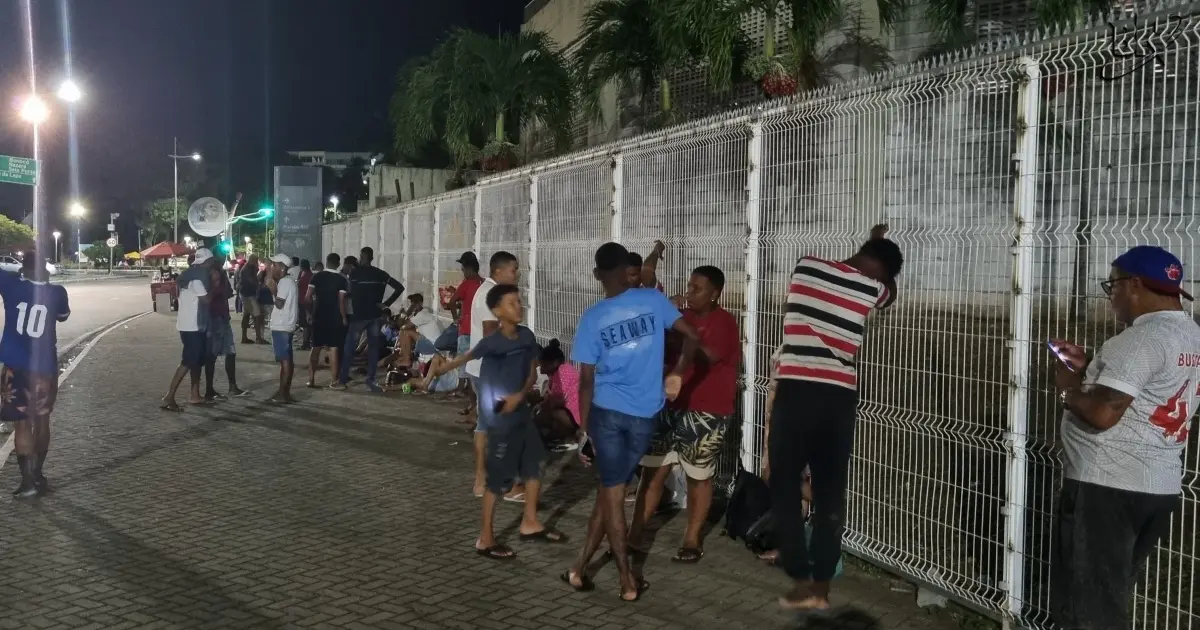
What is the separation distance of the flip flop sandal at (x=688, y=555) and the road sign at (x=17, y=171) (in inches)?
737

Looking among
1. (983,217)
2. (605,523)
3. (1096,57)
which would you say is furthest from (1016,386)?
(605,523)

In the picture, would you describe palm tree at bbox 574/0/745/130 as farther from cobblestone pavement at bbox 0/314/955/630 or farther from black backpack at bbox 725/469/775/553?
black backpack at bbox 725/469/775/553

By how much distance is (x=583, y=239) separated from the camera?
9195mm

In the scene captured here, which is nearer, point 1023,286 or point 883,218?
point 1023,286

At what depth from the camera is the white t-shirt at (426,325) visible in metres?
12.4

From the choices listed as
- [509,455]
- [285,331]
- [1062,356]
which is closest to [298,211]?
[285,331]

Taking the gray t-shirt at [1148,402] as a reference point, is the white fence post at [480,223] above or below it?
above

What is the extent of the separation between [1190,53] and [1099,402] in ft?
4.80

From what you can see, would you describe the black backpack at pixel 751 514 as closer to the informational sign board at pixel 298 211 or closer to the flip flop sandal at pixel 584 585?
the flip flop sandal at pixel 584 585

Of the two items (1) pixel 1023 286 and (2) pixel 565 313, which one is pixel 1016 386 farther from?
(2) pixel 565 313

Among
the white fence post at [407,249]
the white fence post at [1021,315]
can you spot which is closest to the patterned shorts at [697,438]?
the white fence post at [1021,315]

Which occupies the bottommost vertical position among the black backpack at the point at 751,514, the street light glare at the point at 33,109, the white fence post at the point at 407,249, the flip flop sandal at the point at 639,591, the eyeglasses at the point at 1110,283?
the flip flop sandal at the point at 639,591

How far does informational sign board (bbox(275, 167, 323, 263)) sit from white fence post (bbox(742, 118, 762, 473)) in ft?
71.1

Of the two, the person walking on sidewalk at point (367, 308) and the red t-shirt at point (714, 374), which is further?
the person walking on sidewalk at point (367, 308)
